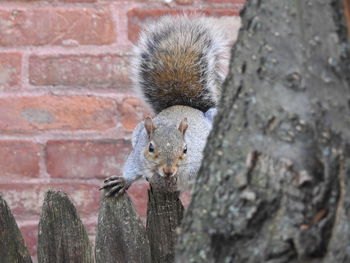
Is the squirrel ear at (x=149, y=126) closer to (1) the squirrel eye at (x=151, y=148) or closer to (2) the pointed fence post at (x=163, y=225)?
(1) the squirrel eye at (x=151, y=148)

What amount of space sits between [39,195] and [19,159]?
8cm

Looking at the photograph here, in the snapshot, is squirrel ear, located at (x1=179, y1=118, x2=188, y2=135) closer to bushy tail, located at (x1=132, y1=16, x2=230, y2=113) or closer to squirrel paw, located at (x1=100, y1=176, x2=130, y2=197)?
bushy tail, located at (x1=132, y1=16, x2=230, y2=113)

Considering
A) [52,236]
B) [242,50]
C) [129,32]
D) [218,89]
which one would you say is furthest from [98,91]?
[242,50]

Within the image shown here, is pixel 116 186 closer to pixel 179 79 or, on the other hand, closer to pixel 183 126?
pixel 183 126

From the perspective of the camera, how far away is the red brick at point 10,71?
1.46 m

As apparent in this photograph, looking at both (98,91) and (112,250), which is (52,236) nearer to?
(112,250)

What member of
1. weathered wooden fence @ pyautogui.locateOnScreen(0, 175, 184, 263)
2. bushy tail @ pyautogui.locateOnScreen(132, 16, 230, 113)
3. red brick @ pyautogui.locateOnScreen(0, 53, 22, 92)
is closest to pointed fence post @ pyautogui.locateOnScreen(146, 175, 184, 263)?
weathered wooden fence @ pyautogui.locateOnScreen(0, 175, 184, 263)

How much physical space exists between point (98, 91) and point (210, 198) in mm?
932

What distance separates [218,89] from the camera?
144cm

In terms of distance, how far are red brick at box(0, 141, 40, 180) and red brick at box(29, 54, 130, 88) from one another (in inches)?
5.1

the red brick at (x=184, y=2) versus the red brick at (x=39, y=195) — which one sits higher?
the red brick at (x=184, y=2)

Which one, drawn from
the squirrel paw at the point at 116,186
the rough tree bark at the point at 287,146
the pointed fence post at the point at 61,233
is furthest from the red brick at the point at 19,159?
the rough tree bark at the point at 287,146

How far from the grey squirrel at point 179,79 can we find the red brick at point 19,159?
0.21m

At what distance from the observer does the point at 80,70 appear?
147 centimetres
